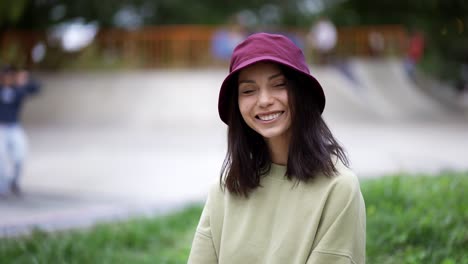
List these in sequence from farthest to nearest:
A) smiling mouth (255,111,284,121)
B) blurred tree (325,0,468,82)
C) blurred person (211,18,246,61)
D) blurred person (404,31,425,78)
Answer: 1. blurred tree (325,0,468,82)
2. blurred person (404,31,425,78)
3. blurred person (211,18,246,61)
4. smiling mouth (255,111,284,121)

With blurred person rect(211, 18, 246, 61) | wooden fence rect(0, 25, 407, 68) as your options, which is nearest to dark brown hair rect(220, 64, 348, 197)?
blurred person rect(211, 18, 246, 61)

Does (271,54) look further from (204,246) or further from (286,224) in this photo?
(204,246)

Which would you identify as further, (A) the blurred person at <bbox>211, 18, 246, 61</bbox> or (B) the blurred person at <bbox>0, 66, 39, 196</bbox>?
(A) the blurred person at <bbox>211, 18, 246, 61</bbox>

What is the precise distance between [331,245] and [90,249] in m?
3.32

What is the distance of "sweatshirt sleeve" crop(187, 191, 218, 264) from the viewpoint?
2.18 metres

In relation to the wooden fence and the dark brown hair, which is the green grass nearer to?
the dark brown hair

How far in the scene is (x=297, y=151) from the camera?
6.82 feet

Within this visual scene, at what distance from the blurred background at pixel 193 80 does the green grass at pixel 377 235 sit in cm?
339

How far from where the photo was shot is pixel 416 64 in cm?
1892

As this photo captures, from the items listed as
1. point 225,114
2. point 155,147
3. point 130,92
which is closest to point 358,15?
point 130,92

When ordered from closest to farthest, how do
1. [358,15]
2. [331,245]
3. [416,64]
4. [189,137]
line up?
[331,245] → [189,137] → [416,64] → [358,15]

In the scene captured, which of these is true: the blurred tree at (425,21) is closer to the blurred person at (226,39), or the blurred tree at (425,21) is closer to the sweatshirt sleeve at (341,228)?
the blurred person at (226,39)

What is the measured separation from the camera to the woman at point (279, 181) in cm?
194

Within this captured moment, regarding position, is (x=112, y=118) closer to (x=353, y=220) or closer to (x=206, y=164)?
(x=206, y=164)
